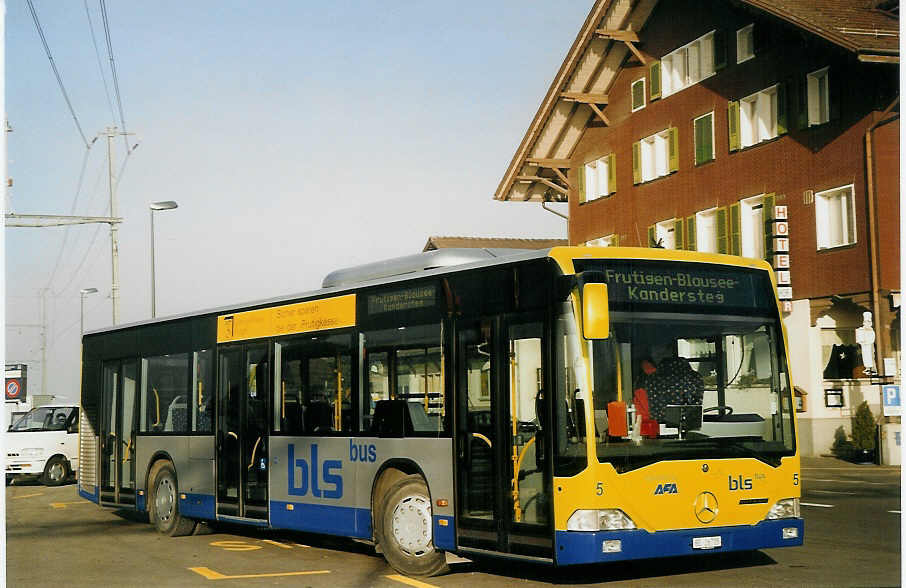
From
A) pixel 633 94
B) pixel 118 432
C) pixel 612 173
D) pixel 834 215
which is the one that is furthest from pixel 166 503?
pixel 612 173

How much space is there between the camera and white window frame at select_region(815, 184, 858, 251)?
31.4 metres

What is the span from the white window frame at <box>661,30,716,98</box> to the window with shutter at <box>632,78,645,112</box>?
126cm

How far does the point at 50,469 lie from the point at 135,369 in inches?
610

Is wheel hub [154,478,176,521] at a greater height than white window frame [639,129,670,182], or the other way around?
white window frame [639,129,670,182]

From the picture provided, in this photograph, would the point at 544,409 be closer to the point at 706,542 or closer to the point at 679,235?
the point at 706,542

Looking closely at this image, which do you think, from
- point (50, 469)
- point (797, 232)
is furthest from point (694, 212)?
point (50, 469)

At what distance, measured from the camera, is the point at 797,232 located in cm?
3322

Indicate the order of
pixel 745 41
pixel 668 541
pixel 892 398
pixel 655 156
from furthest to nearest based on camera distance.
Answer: pixel 655 156, pixel 745 41, pixel 892 398, pixel 668 541

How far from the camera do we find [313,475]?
13.7 metres

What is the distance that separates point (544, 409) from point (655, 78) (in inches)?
1216

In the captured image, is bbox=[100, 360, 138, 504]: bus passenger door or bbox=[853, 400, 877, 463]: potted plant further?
bbox=[853, 400, 877, 463]: potted plant

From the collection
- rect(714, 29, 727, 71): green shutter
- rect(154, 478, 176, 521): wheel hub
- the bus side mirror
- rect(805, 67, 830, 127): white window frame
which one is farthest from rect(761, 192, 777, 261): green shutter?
the bus side mirror

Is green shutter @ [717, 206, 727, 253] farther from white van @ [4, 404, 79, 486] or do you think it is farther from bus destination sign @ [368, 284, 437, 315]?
bus destination sign @ [368, 284, 437, 315]

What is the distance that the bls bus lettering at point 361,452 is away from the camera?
497 inches
